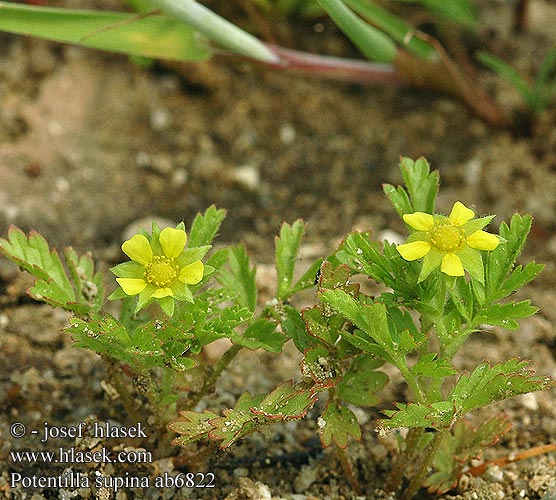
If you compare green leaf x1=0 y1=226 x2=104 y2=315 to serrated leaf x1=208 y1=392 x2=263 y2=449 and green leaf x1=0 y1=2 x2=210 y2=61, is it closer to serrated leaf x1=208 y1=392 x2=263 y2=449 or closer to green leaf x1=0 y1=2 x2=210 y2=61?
serrated leaf x1=208 y1=392 x2=263 y2=449

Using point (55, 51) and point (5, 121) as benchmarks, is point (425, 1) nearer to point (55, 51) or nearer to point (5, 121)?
point (55, 51)

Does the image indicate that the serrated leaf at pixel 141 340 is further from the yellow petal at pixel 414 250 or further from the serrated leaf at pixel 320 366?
the yellow petal at pixel 414 250

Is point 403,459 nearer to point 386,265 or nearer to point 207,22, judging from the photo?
point 386,265

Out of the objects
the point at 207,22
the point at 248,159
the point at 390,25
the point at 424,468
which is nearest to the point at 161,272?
the point at 424,468

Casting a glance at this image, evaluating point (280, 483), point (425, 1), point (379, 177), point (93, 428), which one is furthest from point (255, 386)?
point (425, 1)

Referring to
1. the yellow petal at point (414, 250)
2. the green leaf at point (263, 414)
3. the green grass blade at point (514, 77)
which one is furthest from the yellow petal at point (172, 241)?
the green grass blade at point (514, 77)

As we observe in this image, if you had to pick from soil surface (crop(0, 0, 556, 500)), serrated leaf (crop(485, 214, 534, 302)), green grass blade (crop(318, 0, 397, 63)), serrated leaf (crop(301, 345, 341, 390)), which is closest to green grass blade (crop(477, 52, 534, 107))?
soil surface (crop(0, 0, 556, 500))
